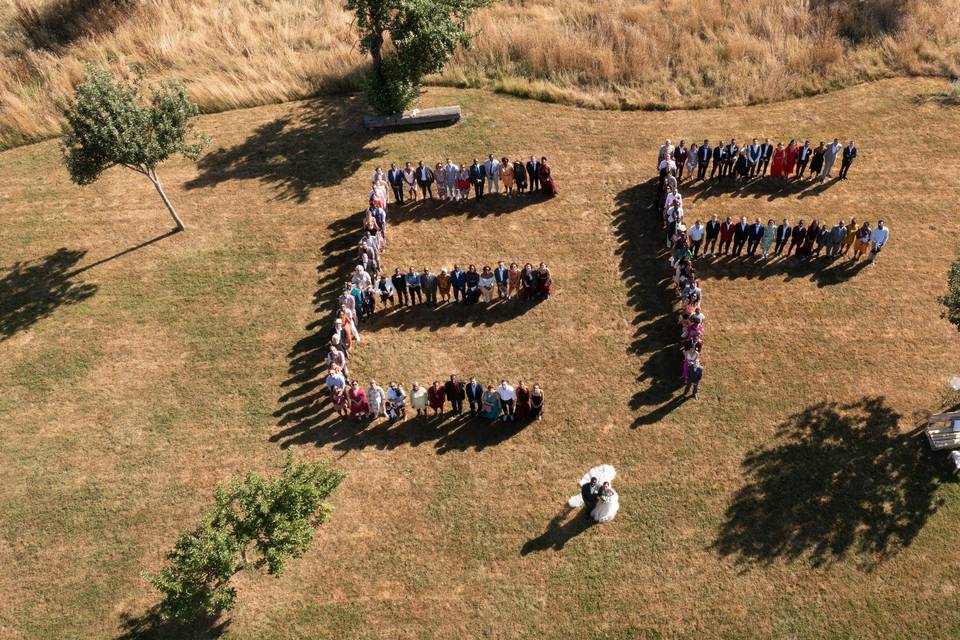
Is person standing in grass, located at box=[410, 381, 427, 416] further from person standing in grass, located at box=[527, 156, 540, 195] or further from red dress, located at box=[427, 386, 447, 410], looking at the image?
person standing in grass, located at box=[527, 156, 540, 195]

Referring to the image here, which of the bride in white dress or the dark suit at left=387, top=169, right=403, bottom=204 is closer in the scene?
the bride in white dress

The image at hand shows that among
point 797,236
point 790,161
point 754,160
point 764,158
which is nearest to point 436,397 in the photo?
point 797,236

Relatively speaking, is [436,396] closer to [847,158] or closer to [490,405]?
[490,405]

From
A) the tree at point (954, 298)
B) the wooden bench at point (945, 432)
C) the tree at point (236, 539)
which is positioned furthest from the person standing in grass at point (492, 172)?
the wooden bench at point (945, 432)

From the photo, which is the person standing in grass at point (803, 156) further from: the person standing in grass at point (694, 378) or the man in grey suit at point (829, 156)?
the person standing in grass at point (694, 378)

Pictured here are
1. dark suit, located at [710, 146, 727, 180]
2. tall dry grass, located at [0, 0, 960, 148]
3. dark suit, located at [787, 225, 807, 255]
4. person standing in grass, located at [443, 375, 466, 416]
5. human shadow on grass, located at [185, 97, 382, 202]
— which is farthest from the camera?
tall dry grass, located at [0, 0, 960, 148]

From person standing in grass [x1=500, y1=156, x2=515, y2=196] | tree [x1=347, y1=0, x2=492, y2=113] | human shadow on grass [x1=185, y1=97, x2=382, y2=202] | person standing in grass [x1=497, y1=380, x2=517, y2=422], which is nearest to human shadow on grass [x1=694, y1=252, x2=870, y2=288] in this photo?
person standing in grass [x1=500, y1=156, x2=515, y2=196]

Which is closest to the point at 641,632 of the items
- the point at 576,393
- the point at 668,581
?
the point at 668,581

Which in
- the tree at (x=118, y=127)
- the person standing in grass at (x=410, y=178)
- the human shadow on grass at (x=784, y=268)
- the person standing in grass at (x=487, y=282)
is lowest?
the human shadow on grass at (x=784, y=268)
